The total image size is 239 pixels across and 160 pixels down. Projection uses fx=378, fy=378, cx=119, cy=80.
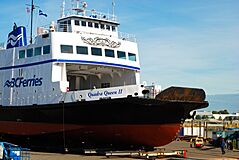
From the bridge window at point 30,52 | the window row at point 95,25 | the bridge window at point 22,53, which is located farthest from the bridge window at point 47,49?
the window row at point 95,25

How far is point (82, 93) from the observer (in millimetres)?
15508

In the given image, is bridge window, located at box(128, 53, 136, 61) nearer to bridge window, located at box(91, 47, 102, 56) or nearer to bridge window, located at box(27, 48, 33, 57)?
bridge window, located at box(91, 47, 102, 56)

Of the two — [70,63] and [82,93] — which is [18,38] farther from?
[82,93]

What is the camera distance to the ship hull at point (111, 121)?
569 inches

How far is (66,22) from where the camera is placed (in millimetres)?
19031

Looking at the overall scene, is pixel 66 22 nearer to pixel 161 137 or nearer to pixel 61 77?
pixel 61 77

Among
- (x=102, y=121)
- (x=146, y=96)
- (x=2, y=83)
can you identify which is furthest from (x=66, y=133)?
(x=2, y=83)

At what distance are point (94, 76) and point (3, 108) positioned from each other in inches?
192

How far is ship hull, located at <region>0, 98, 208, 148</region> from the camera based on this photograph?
569 inches

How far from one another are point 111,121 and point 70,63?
12.7ft

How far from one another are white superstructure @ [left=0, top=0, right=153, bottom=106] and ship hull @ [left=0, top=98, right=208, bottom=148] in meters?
0.53

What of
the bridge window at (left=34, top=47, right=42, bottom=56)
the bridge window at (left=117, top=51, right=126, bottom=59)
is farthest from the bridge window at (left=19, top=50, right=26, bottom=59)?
the bridge window at (left=117, top=51, right=126, bottom=59)

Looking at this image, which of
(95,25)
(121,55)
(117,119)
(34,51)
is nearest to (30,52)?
(34,51)

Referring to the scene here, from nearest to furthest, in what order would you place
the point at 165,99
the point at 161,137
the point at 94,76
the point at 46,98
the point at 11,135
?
1. the point at 165,99
2. the point at 161,137
3. the point at 46,98
4. the point at 11,135
5. the point at 94,76
